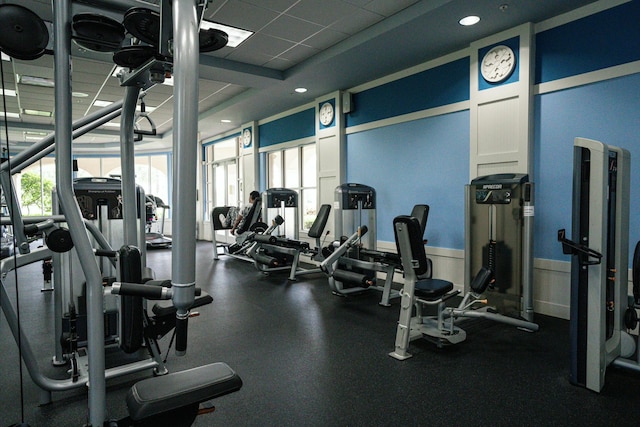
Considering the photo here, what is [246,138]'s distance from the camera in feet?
28.3

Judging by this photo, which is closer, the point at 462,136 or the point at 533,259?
the point at 533,259

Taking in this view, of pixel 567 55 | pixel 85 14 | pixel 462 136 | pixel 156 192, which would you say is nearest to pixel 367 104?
pixel 462 136

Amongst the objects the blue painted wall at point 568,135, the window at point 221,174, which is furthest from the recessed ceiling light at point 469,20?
the window at point 221,174

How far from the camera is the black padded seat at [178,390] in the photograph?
1043 millimetres

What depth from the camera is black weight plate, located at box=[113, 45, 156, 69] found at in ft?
3.68

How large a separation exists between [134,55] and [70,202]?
19.8 inches

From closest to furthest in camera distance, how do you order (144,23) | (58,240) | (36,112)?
1. (144,23)
2. (58,240)
3. (36,112)

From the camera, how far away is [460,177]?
14.8 ft

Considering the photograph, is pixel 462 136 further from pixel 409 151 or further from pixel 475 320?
pixel 475 320

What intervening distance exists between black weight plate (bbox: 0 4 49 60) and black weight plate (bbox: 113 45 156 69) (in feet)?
0.87

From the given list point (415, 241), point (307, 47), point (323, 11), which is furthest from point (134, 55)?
point (307, 47)

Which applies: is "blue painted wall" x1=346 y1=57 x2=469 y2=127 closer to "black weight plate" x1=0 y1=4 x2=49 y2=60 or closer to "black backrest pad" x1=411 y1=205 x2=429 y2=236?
"black backrest pad" x1=411 y1=205 x2=429 y2=236

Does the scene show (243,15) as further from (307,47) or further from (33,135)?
(33,135)

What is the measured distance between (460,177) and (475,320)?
5.55 feet
